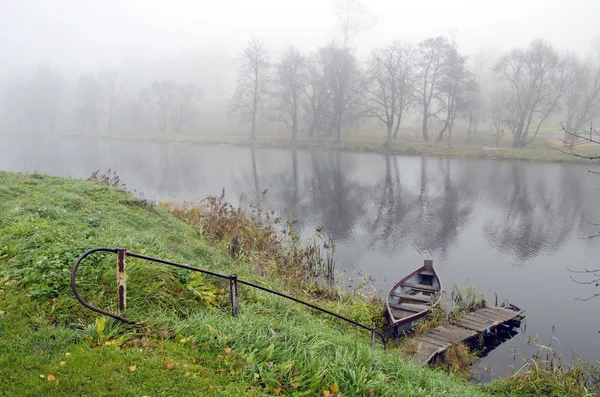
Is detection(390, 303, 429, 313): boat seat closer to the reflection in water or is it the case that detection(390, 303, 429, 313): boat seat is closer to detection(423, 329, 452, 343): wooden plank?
detection(423, 329, 452, 343): wooden plank

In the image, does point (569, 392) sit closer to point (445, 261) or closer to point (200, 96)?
point (445, 261)

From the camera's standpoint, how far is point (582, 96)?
150 ft

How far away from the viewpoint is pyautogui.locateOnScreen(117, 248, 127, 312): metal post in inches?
183

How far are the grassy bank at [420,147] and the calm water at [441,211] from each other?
2.33 meters

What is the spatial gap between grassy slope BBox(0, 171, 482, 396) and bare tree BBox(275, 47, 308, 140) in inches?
1781

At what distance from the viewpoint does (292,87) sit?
2007 inches

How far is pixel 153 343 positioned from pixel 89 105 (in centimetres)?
8086

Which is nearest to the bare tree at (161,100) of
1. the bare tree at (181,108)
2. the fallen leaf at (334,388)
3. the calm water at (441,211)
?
the bare tree at (181,108)

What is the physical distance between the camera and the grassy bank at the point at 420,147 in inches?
1487

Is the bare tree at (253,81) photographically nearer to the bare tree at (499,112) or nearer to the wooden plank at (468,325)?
the bare tree at (499,112)

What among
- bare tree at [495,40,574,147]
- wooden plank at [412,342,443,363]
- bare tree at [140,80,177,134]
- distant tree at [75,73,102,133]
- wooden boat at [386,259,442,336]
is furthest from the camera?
distant tree at [75,73,102,133]

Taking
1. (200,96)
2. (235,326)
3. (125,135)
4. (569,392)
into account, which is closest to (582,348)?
(569,392)

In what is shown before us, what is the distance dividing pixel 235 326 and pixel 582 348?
8507 millimetres

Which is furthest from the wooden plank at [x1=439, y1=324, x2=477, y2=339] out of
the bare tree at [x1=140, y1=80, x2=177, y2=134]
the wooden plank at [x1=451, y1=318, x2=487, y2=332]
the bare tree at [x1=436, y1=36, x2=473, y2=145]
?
the bare tree at [x1=140, y1=80, x2=177, y2=134]
